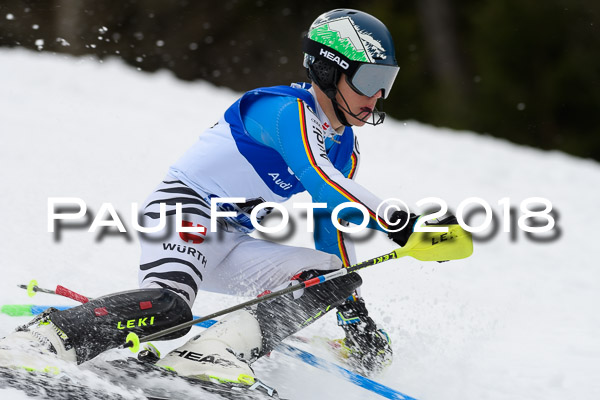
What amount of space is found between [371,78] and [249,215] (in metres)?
0.73

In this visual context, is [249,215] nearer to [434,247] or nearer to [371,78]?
[371,78]

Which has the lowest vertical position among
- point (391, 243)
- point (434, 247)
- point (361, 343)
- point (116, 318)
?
point (361, 343)

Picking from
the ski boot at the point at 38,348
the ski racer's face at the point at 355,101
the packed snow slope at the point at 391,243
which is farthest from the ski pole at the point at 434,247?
the ski racer's face at the point at 355,101

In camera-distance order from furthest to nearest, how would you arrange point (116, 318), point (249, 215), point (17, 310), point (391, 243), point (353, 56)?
point (391, 243)
point (17, 310)
point (249, 215)
point (353, 56)
point (116, 318)

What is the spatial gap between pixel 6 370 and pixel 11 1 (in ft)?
74.1

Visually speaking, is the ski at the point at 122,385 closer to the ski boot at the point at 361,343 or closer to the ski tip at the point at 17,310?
the ski tip at the point at 17,310

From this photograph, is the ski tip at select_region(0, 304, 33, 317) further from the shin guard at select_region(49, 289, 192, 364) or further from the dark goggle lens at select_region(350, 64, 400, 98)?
the dark goggle lens at select_region(350, 64, 400, 98)

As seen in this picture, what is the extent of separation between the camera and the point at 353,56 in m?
3.05

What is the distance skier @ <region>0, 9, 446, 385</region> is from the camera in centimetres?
269

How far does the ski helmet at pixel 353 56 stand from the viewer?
3.06 m

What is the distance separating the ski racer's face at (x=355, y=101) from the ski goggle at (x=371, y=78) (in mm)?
23

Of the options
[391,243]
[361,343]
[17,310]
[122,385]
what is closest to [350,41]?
[361,343]

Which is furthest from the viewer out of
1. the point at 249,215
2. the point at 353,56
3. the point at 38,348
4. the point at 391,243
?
the point at 391,243

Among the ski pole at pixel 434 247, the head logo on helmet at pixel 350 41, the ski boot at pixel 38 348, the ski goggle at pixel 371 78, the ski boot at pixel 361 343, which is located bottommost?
the ski boot at pixel 361 343
